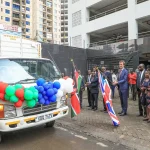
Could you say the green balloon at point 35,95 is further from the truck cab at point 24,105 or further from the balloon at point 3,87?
the balloon at point 3,87

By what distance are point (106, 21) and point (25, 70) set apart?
20786mm

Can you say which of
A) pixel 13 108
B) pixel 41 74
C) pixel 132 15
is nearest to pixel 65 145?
pixel 13 108

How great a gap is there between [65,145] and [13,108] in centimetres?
147

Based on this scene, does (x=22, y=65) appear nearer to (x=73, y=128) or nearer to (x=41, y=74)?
(x=41, y=74)

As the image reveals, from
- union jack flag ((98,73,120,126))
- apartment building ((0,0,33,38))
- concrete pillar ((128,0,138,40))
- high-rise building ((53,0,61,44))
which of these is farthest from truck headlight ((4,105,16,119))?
high-rise building ((53,0,61,44))

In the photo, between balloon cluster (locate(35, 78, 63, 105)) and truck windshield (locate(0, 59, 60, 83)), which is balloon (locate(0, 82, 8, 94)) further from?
balloon cluster (locate(35, 78, 63, 105))

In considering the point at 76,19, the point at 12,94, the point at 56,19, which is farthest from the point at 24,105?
the point at 56,19

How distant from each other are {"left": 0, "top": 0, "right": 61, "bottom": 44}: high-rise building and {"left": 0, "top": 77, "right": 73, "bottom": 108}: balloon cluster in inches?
2528

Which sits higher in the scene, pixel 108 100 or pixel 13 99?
pixel 13 99

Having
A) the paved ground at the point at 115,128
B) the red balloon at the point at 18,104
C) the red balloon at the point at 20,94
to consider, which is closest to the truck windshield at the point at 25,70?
the red balloon at the point at 20,94

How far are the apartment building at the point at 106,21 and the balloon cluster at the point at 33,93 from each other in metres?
17.7

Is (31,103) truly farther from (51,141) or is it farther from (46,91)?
(51,141)

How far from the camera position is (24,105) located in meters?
4.90

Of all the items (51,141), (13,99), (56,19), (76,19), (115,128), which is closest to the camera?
(13,99)
